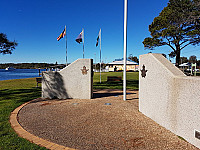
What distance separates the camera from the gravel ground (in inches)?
119

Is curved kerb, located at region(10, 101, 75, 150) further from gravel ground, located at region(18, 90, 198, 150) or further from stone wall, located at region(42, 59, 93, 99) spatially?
stone wall, located at region(42, 59, 93, 99)

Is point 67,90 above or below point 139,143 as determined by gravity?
above

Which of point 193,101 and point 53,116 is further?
point 53,116

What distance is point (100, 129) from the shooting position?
3.82 m

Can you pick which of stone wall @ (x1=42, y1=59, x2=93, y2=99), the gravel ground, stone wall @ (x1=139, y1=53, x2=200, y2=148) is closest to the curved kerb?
the gravel ground

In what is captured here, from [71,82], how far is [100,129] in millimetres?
4536

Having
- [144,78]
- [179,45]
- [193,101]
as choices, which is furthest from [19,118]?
[179,45]

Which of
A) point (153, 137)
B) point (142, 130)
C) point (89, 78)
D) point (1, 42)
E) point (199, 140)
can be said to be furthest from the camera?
point (1, 42)

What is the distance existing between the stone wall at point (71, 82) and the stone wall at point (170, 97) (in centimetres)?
333

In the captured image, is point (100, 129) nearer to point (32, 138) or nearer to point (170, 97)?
point (32, 138)

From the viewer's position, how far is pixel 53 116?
493cm

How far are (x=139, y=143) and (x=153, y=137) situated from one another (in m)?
0.50

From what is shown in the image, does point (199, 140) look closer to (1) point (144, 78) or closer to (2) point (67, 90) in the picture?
(1) point (144, 78)

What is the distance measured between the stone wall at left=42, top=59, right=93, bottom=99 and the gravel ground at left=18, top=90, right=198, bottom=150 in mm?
2449
